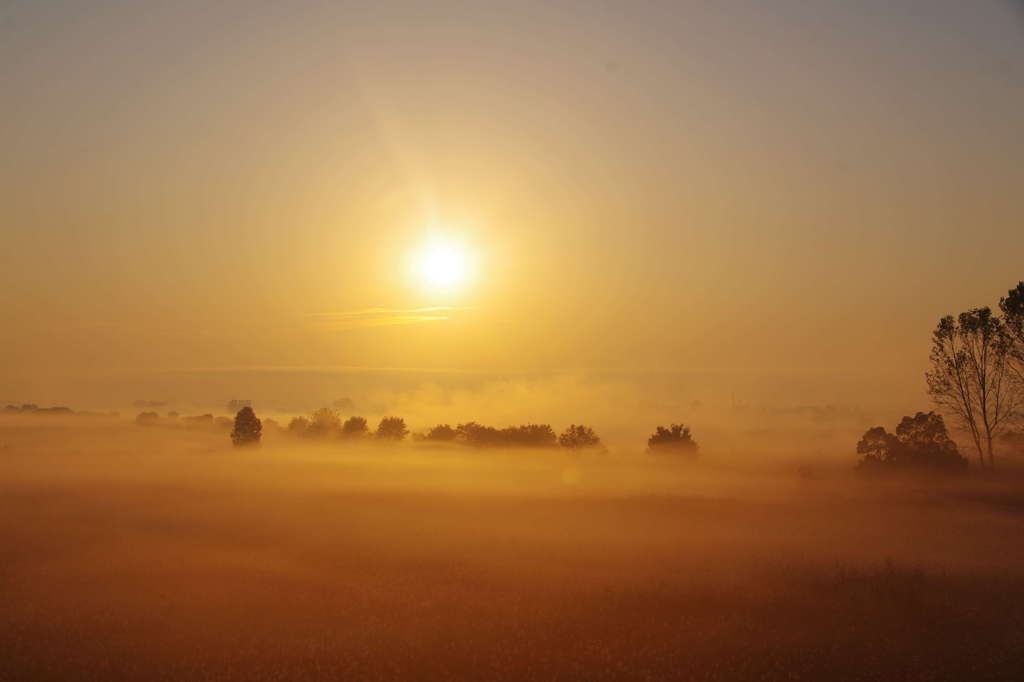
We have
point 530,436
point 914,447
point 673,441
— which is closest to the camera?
point 914,447

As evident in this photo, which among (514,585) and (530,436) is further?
(530,436)

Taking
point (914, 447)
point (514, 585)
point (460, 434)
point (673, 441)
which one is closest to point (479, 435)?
point (460, 434)

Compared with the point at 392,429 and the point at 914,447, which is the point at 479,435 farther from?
the point at 914,447

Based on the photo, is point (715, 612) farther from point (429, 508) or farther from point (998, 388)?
point (998, 388)

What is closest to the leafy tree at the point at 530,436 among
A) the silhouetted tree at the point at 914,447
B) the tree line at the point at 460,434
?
the tree line at the point at 460,434

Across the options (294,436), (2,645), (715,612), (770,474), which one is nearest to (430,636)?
(715,612)

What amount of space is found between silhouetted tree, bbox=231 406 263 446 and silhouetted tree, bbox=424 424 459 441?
101 ft

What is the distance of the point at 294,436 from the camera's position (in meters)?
136

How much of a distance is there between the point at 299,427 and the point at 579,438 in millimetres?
63631

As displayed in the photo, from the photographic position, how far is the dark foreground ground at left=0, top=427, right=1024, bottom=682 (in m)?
22.8

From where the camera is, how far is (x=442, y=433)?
121500mm

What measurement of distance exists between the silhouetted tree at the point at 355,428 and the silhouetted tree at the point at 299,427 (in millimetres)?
11683

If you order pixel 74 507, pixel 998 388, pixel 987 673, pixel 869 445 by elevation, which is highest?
pixel 998 388

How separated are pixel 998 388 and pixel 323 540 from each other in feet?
181
